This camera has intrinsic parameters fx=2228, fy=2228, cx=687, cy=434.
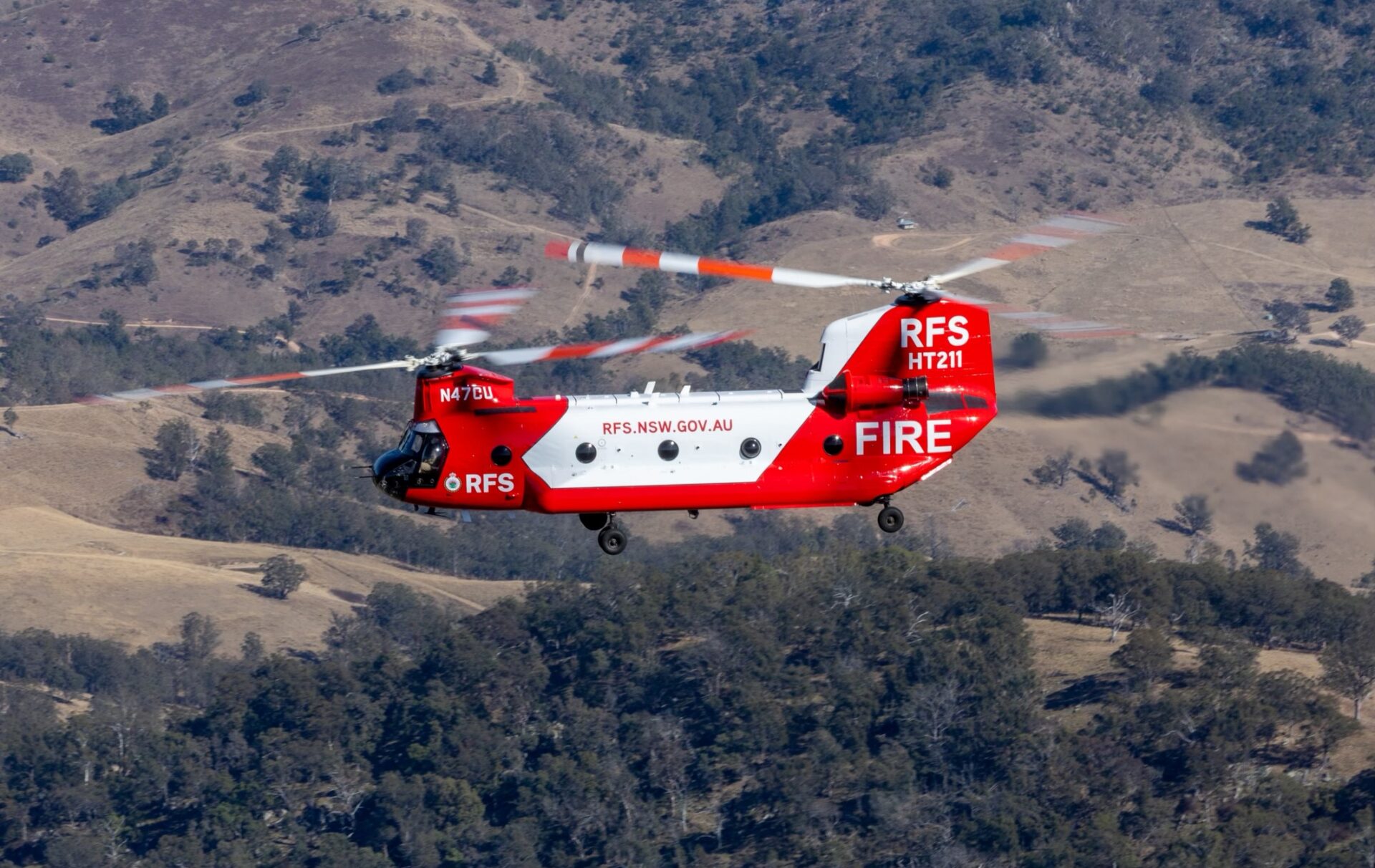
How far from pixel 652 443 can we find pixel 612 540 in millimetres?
2161

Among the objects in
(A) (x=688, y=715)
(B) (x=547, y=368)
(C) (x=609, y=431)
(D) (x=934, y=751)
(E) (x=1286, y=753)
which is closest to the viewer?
(C) (x=609, y=431)

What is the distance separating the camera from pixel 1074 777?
105 metres

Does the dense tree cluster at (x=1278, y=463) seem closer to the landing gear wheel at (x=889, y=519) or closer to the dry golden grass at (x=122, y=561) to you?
the landing gear wheel at (x=889, y=519)

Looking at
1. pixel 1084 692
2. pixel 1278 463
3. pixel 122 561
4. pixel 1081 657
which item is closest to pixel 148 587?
pixel 122 561

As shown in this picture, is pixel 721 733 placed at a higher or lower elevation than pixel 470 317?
lower

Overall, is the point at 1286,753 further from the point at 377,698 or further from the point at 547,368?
the point at 547,368

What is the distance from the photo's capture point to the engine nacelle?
140 feet

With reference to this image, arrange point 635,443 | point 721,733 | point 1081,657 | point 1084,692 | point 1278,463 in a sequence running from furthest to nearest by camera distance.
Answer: point 1081,657 → point 721,733 → point 1084,692 → point 1278,463 → point 635,443

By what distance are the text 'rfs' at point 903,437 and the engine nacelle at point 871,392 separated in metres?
0.39

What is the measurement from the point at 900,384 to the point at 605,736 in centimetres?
7649

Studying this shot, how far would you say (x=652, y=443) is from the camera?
41969 millimetres

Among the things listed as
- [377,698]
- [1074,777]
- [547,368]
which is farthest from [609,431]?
[547,368]

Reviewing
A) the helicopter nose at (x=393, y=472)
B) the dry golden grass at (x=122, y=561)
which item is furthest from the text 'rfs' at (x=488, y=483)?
the dry golden grass at (x=122, y=561)

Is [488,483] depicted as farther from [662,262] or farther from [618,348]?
[662,262]
